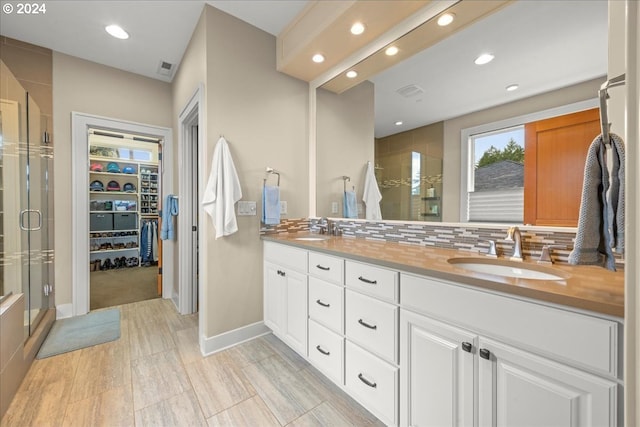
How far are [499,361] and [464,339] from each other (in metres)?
0.11

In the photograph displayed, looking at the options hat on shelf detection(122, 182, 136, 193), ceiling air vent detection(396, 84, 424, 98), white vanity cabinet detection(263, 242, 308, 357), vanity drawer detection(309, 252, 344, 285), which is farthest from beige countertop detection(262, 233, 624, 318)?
hat on shelf detection(122, 182, 136, 193)

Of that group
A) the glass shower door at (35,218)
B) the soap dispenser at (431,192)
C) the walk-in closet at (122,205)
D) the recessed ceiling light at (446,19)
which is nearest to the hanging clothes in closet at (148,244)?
the walk-in closet at (122,205)

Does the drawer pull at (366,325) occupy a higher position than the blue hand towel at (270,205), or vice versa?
the blue hand towel at (270,205)

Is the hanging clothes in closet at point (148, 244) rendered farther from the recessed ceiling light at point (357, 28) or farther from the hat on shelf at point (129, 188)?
the recessed ceiling light at point (357, 28)

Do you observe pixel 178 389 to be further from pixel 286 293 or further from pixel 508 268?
pixel 508 268

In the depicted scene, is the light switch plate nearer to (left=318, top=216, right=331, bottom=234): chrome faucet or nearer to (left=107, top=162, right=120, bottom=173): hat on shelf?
(left=318, top=216, right=331, bottom=234): chrome faucet

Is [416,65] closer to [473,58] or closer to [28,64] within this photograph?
[473,58]

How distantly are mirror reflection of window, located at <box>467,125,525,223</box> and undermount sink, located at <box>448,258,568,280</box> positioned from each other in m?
0.25

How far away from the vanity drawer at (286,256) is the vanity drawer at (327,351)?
0.37 metres

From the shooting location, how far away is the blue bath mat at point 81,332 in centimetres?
202

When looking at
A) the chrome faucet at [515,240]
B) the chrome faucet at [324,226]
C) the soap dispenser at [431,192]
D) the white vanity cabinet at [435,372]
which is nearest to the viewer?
the white vanity cabinet at [435,372]

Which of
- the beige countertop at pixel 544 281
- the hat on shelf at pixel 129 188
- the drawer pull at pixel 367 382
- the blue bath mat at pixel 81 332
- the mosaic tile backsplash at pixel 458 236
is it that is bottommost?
the blue bath mat at pixel 81 332

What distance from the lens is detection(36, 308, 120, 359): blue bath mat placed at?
2016mm

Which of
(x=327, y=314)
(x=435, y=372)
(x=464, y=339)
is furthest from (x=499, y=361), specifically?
(x=327, y=314)
